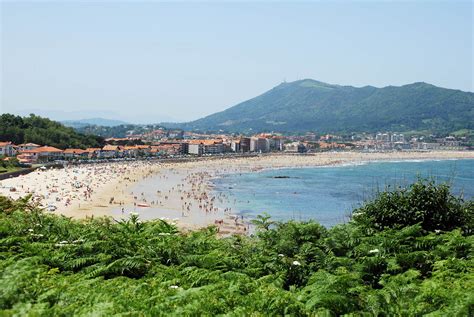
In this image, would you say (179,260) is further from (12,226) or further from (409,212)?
(409,212)

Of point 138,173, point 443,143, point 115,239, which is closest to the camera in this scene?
point 115,239

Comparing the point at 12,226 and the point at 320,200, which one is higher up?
the point at 12,226

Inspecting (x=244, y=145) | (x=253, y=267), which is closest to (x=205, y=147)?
(x=244, y=145)

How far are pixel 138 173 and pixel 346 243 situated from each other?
66.5m

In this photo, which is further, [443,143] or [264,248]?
[443,143]

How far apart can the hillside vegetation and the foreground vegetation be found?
8737 centimetres

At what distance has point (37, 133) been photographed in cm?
9494

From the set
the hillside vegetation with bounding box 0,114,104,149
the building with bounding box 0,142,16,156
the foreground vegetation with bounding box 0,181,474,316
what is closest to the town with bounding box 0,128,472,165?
the building with bounding box 0,142,16,156

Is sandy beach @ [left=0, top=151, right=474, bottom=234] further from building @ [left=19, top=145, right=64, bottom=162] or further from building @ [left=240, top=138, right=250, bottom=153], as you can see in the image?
building @ [left=240, top=138, right=250, bottom=153]

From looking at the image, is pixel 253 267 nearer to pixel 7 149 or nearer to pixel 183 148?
pixel 7 149

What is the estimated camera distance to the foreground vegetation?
5.29 metres

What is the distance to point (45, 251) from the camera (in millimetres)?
7812

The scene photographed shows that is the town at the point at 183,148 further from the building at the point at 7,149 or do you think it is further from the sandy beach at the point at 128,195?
the sandy beach at the point at 128,195

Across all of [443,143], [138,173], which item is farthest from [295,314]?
[443,143]
